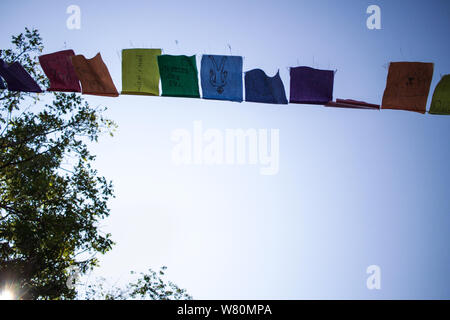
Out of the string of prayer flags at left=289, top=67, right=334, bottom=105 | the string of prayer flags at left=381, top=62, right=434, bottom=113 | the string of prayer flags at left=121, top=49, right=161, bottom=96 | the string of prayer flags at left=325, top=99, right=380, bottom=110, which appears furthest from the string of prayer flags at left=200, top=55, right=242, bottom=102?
the string of prayer flags at left=381, top=62, right=434, bottom=113

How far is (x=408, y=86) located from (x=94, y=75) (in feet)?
20.5

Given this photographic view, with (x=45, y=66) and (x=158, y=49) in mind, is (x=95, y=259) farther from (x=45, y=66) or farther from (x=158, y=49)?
(x=158, y=49)

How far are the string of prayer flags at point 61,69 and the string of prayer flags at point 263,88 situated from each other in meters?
3.48

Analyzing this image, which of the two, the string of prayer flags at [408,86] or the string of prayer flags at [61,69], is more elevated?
the string of prayer flags at [61,69]

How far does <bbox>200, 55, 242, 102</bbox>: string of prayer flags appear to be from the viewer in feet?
21.7

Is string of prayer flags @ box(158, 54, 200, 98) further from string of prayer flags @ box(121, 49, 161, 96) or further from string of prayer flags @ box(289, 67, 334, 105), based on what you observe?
string of prayer flags @ box(289, 67, 334, 105)

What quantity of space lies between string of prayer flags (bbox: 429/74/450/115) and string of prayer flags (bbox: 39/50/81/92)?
23.7 ft

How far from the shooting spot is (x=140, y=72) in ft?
21.5

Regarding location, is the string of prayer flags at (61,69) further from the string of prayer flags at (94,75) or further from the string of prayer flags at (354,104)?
the string of prayer flags at (354,104)

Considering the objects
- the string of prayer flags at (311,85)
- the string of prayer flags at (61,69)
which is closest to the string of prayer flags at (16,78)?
the string of prayer flags at (61,69)

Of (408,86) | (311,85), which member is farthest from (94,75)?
(408,86)

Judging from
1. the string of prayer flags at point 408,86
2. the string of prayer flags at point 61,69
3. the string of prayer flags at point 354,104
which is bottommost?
the string of prayer flags at point 354,104

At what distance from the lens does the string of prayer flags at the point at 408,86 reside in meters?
6.50

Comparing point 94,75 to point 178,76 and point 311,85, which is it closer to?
point 178,76
